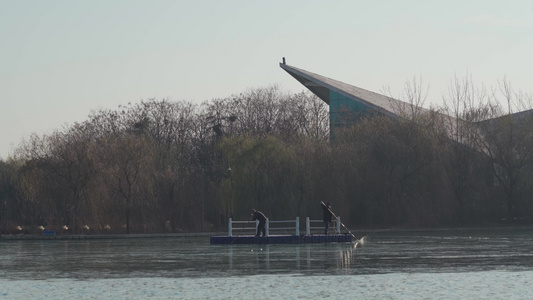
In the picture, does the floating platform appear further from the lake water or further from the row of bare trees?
the row of bare trees

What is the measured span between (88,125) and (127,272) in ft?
199

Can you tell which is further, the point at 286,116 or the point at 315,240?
the point at 286,116

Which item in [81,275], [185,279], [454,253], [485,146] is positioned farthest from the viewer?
[485,146]

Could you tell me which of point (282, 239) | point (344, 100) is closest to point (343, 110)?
point (344, 100)

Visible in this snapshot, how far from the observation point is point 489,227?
61500 mm

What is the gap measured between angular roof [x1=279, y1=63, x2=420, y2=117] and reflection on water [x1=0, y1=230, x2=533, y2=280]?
118 ft

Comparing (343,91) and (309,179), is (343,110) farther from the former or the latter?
(309,179)

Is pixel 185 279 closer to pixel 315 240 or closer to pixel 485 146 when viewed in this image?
pixel 315 240

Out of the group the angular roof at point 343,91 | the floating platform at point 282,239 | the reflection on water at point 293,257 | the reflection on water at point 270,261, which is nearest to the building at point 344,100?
the angular roof at point 343,91

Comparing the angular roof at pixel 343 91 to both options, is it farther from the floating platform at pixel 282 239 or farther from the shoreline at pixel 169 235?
the floating platform at pixel 282 239

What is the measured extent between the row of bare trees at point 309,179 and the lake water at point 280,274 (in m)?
24.6

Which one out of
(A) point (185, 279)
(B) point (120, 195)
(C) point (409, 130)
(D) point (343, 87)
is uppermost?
(D) point (343, 87)

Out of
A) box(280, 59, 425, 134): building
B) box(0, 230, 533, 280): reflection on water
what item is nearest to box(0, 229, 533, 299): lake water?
box(0, 230, 533, 280): reflection on water

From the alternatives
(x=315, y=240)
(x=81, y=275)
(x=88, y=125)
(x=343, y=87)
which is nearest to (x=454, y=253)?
(x=315, y=240)
